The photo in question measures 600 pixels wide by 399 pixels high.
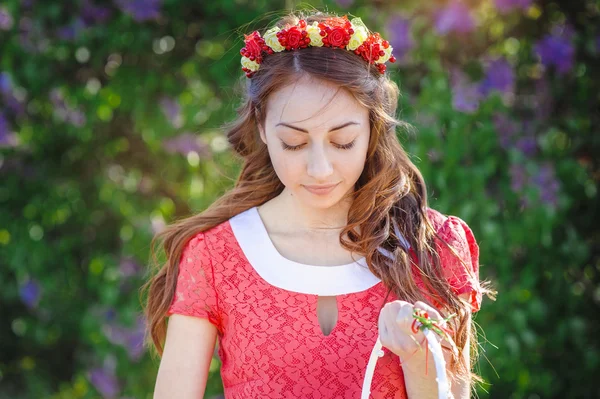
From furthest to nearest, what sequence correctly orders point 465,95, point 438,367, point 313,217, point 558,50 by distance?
point 558,50, point 465,95, point 313,217, point 438,367

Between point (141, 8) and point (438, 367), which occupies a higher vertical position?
point (141, 8)

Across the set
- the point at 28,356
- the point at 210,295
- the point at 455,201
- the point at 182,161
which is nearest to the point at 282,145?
the point at 210,295

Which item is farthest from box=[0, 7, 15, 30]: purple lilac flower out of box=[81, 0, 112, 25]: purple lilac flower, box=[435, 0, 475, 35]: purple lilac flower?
box=[435, 0, 475, 35]: purple lilac flower

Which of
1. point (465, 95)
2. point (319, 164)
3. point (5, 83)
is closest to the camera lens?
point (319, 164)

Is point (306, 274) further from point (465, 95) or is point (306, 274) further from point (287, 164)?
point (465, 95)

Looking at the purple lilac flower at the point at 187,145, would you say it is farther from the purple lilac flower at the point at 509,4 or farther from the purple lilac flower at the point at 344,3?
the purple lilac flower at the point at 509,4

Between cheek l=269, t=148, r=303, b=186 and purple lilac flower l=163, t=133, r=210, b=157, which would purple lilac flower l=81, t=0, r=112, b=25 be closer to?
purple lilac flower l=163, t=133, r=210, b=157

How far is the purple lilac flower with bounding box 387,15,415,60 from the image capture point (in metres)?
2.93

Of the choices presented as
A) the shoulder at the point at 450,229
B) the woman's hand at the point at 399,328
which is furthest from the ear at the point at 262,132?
the woman's hand at the point at 399,328

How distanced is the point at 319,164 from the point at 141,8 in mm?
1570

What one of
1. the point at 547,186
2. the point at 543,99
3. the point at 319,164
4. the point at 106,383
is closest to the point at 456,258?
the point at 319,164

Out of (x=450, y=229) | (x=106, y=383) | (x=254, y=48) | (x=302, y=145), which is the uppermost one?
(x=254, y=48)

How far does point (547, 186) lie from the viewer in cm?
292

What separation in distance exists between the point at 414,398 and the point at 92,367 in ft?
6.41
